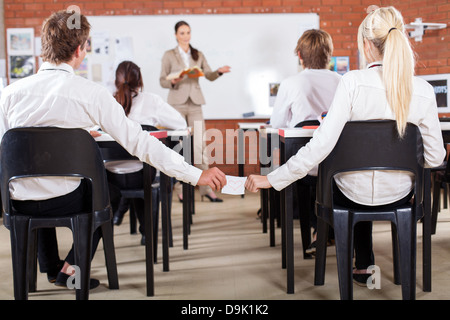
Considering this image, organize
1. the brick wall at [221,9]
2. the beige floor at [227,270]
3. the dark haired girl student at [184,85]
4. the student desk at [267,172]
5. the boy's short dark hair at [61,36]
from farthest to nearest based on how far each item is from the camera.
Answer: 1. the brick wall at [221,9]
2. the dark haired girl student at [184,85]
3. the student desk at [267,172]
4. the beige floor at [227,270]
5. the boy's short dark hair at [61,36]

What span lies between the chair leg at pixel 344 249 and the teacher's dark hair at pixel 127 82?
1710mm

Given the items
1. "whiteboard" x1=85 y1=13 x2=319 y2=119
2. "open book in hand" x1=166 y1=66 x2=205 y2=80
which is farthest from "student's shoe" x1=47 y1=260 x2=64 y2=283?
"whiteboard" x1=85 y1=13 x2=319 y2=119

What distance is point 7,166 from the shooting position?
6.10 feet

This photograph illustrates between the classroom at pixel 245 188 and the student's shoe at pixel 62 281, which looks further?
the student's shoe at pixel 62 281

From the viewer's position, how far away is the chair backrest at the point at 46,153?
1803mm

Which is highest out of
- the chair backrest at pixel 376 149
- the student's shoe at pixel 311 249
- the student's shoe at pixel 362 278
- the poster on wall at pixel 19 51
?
the poster on wall at pixel 19 51

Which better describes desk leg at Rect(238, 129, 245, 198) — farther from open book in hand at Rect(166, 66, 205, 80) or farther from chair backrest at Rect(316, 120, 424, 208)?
chair backrest at Rect(316, 120, 424, 208)

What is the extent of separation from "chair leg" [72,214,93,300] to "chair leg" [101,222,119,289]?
35 cm

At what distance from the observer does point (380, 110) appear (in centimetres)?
192

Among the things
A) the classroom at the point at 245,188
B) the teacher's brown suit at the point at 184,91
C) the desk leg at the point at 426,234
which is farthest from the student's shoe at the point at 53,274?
the teacher's brown suit at the point at 184,91

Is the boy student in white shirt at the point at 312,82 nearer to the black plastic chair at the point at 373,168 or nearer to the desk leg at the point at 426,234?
the desk leg at the point at 426,234
